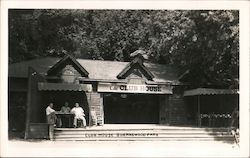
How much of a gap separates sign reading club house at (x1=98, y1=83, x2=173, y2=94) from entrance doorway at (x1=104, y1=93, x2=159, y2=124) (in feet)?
2.50

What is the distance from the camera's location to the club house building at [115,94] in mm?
8469

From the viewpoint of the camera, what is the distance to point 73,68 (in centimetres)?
1016

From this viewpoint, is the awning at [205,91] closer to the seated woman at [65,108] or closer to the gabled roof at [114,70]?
the gabled roof at [114,70]

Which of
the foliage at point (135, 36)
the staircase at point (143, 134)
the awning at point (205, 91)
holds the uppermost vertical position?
the foliage at point (135, 36)

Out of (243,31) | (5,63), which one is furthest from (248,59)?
(5,63)

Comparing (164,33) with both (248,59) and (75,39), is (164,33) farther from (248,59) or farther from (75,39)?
(248,59)

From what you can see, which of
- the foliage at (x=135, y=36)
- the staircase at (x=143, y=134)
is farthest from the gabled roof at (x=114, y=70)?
the staircase at (x=143, y=134)

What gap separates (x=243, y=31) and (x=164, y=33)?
2.64 metres

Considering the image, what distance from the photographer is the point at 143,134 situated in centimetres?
823

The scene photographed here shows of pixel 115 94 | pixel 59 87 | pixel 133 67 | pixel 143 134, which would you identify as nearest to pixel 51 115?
pixel 59 87

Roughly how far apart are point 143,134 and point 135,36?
1962 millimetres

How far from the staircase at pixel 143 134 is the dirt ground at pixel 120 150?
0.68 meters

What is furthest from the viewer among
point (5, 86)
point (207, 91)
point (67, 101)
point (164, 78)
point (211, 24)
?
point (164, 78)

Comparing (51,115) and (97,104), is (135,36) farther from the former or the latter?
(97,104)
